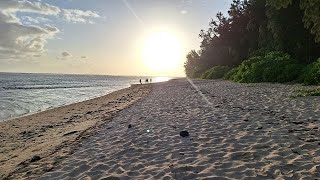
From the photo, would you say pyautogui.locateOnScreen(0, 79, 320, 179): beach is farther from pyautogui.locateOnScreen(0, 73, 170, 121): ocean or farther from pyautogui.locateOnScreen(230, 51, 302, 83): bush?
pyautogui.locateOnScreen(230, 51, 302, 83): bush

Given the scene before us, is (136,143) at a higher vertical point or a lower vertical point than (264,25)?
lower

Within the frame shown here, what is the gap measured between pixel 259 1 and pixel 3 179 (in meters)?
46.0

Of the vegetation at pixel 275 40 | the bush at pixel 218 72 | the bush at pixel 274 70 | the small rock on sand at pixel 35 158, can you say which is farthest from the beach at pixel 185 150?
the bush at pixel 218 72

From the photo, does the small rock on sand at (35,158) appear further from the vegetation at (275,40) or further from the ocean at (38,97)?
the vegetation at (275,40)

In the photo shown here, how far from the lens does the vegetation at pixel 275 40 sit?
24.3 metres

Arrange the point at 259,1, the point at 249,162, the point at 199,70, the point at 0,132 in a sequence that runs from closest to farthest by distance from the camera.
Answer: the point at 249,162, the point at 0,132, the point at 259,1, the point at 199,70

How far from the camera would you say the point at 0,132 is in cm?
1451

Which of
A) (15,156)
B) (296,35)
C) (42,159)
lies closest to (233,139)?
(42,159)

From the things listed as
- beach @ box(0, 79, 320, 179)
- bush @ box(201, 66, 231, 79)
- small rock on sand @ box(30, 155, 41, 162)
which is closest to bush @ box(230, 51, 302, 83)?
beach @ box(0, 79, 320, 179)

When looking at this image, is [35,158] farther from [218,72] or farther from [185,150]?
[218,72]

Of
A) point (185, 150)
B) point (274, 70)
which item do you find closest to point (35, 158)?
point (185, 150)

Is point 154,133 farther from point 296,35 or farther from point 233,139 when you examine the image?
point 296,35

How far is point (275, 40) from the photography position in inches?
1511

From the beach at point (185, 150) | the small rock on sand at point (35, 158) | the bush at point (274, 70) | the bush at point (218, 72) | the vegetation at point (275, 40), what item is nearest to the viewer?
the beach at point (185, 150)
